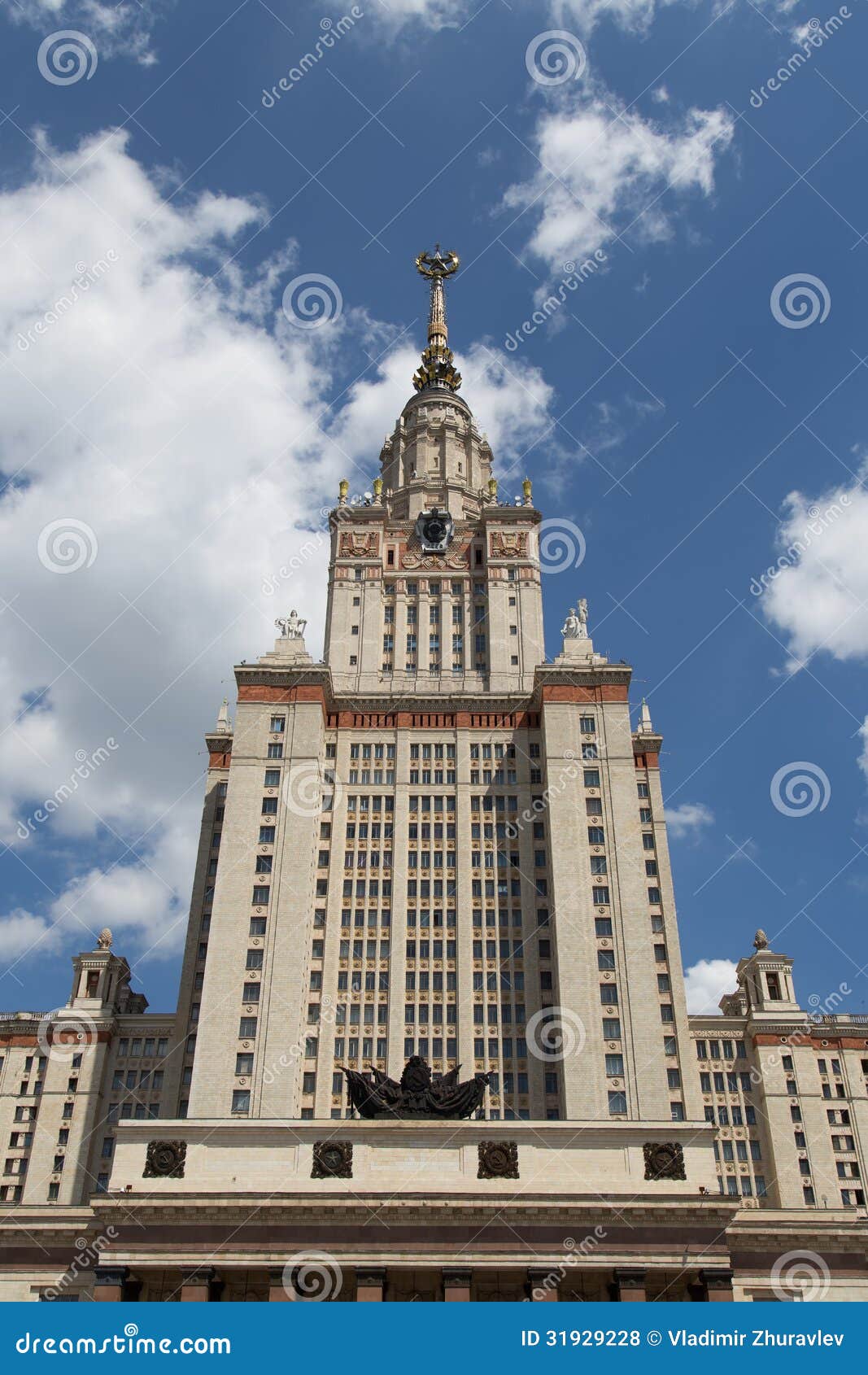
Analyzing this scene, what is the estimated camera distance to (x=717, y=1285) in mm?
60812

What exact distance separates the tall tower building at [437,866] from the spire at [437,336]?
28411 millimetres

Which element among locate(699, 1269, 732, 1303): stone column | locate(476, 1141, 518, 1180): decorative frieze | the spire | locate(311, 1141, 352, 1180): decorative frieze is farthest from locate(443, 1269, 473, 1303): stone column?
the spire

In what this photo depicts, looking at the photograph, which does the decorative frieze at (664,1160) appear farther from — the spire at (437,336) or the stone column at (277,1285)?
the spire at (437,336)

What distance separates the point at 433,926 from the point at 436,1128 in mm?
20083

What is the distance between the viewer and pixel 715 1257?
203 feet

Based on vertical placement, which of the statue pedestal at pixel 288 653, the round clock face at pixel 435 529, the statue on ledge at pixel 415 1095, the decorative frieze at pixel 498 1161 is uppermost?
the round clock face at pixel 435 529

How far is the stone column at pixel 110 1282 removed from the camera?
6044cm

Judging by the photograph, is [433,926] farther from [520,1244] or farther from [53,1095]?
[53,1095]

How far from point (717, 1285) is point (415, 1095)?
19.1 metres

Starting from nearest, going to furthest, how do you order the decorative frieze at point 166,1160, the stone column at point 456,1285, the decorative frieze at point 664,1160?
1. the stone column at point 456,1285
2. the decorative frieze at point 664,1160
3. the decorative frieze at point 166,1160

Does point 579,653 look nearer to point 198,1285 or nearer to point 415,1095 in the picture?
point 415,1095

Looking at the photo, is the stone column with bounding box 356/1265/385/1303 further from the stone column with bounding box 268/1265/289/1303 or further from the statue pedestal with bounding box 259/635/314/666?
the statue pedestal with bounding box 259/635/314/666

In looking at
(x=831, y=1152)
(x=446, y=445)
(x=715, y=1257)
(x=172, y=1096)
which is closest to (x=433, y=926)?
(x=172, y=1096)

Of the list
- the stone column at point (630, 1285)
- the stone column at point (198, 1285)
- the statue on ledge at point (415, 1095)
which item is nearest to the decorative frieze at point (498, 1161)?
the statue on ledge at point (415, 1095)
